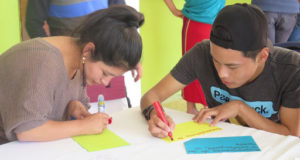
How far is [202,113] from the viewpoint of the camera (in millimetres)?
1148

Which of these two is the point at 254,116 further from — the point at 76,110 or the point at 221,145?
the point at 76,110

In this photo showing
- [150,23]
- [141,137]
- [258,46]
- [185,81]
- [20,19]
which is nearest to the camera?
[141,137]

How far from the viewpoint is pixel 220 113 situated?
3.74 feet

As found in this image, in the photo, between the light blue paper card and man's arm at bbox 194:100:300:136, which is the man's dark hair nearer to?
man's arm at bbox 194:100:300:136

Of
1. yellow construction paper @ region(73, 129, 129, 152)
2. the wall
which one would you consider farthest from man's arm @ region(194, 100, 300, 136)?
the wall

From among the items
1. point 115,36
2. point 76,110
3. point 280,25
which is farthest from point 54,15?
point 280,25

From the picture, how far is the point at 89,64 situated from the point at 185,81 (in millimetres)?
506

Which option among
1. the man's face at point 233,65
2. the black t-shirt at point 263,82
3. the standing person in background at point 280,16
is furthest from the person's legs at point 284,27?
the man's face at point 233,65

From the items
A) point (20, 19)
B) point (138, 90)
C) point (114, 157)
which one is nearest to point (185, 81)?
point (114, 157)

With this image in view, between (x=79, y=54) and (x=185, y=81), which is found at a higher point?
(x=79, y=54)

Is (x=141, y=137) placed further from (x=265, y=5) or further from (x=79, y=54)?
(x=265, y=5)

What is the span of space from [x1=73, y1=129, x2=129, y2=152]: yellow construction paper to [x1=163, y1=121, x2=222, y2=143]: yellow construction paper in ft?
0.50

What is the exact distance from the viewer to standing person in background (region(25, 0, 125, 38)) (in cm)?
184

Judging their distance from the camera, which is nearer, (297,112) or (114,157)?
(114,157)
